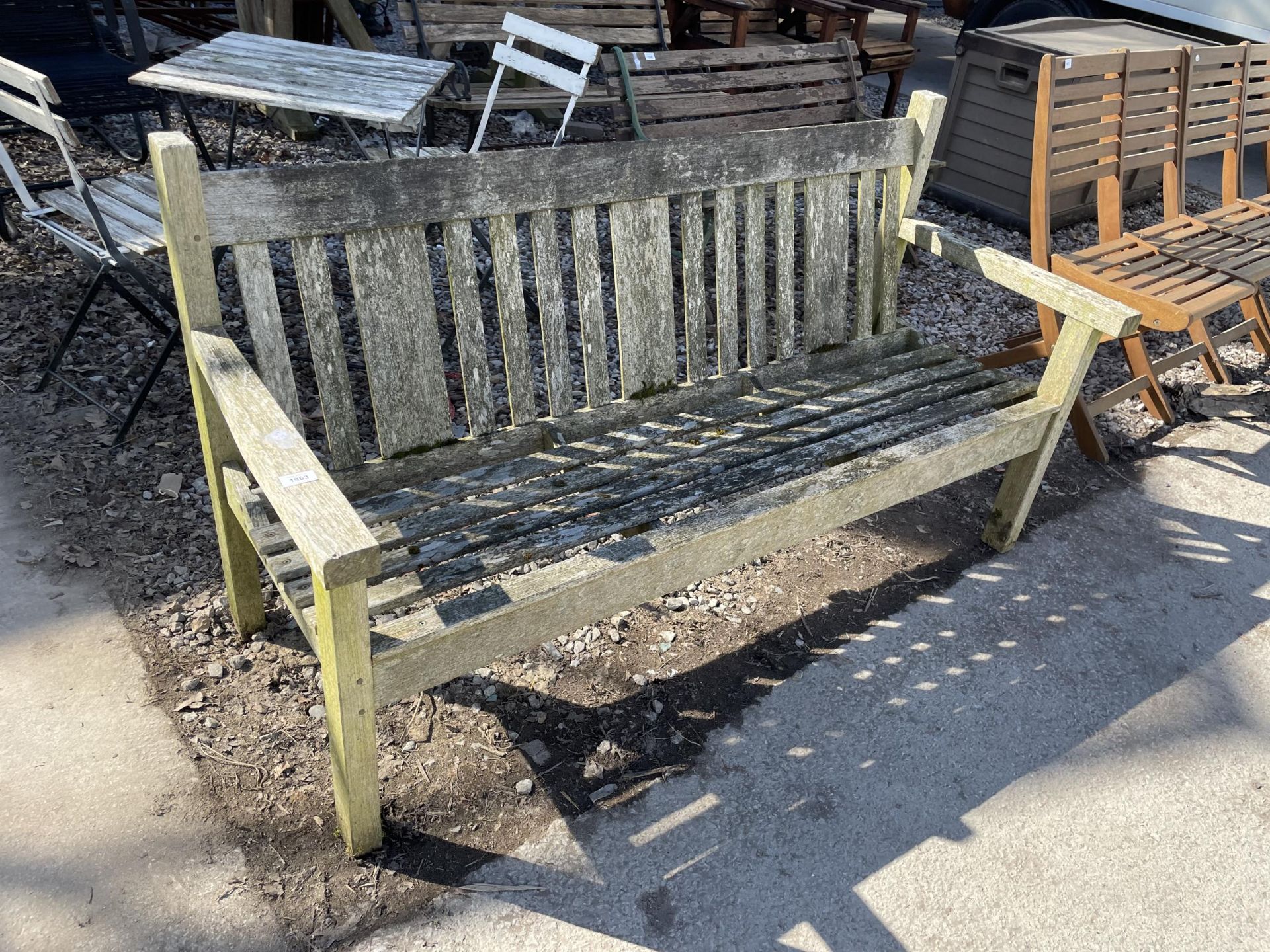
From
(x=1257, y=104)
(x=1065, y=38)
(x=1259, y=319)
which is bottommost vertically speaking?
(x=1259, y=319)

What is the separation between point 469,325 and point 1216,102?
160 inches

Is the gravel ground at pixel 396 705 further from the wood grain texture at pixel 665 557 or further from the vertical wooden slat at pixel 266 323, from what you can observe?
the vertical wooden slat at pixel 266 323

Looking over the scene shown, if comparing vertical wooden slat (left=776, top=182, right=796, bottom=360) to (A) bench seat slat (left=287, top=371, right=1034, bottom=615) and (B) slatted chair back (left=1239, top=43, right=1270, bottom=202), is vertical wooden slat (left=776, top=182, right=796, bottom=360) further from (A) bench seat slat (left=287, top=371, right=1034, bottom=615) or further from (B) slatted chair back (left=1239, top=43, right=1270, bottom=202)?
(B) slatted chair back (left=1239, top=43, right=1270, bottom=202)

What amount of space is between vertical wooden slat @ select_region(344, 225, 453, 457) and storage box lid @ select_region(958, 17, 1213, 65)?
4028 millimetres

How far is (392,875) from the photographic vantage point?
217 cm

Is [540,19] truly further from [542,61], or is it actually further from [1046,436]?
[1046,436]

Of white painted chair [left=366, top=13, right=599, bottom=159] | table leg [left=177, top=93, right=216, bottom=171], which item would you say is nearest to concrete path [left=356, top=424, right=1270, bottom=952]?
white painted chair [left=366, top=13, right=599, bottom=159]

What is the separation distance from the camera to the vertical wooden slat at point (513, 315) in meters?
2.54

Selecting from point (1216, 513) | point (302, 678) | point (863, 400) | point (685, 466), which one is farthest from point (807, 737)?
point (1216, 513)

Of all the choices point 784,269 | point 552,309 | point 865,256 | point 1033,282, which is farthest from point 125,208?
point 1033,282

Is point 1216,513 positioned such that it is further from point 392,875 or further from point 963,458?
point 392,875

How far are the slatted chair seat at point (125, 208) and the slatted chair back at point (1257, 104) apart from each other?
4705 mm

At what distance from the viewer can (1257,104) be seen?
4793 mm

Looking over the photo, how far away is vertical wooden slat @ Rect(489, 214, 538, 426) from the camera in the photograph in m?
2.54
